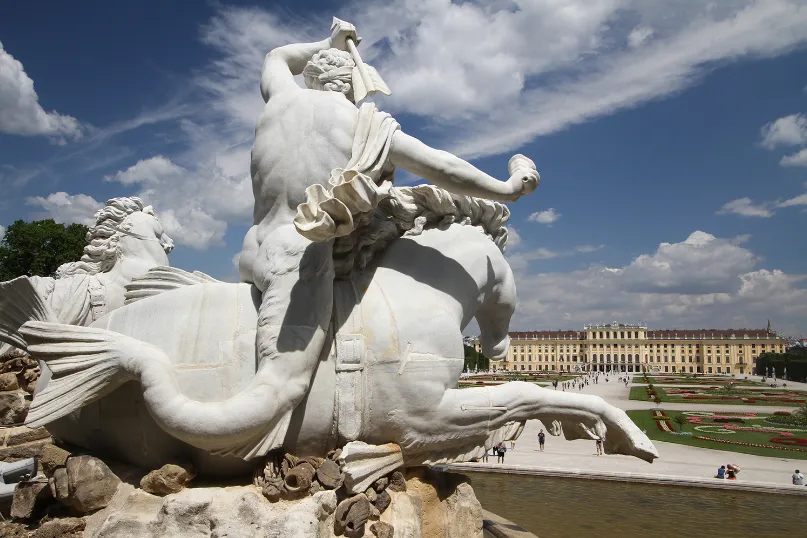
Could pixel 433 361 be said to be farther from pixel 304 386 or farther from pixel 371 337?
pixel 304 386

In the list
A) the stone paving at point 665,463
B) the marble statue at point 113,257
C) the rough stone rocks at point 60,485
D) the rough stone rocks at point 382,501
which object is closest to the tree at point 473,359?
the stone paving at point 665,463

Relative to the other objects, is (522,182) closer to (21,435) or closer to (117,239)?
(117,239)

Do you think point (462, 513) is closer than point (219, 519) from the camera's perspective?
Answer: No

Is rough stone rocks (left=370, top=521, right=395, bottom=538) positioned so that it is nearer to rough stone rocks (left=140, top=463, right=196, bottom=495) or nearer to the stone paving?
rough stone rocks (left=140, top=463, right=196, bottom=495)

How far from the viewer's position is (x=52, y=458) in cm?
414

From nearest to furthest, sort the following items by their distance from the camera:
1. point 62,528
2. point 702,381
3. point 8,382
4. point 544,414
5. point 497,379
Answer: point 62,528 < point 544,414 < point 8,382 < point 497,379 < point 702,381

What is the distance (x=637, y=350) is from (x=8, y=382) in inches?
4905

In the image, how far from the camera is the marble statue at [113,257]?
16.4ft

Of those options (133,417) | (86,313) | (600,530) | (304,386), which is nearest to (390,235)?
(304,386)

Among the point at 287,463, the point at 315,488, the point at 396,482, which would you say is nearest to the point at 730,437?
the point at 396,482

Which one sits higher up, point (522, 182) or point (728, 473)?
point (522, 182)

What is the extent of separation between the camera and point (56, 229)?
75.7ft

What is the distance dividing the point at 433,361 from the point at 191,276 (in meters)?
2.01

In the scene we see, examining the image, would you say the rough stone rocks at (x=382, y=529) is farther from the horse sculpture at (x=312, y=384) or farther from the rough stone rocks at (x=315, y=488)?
the horse sculpture at (x=312, y=384)
